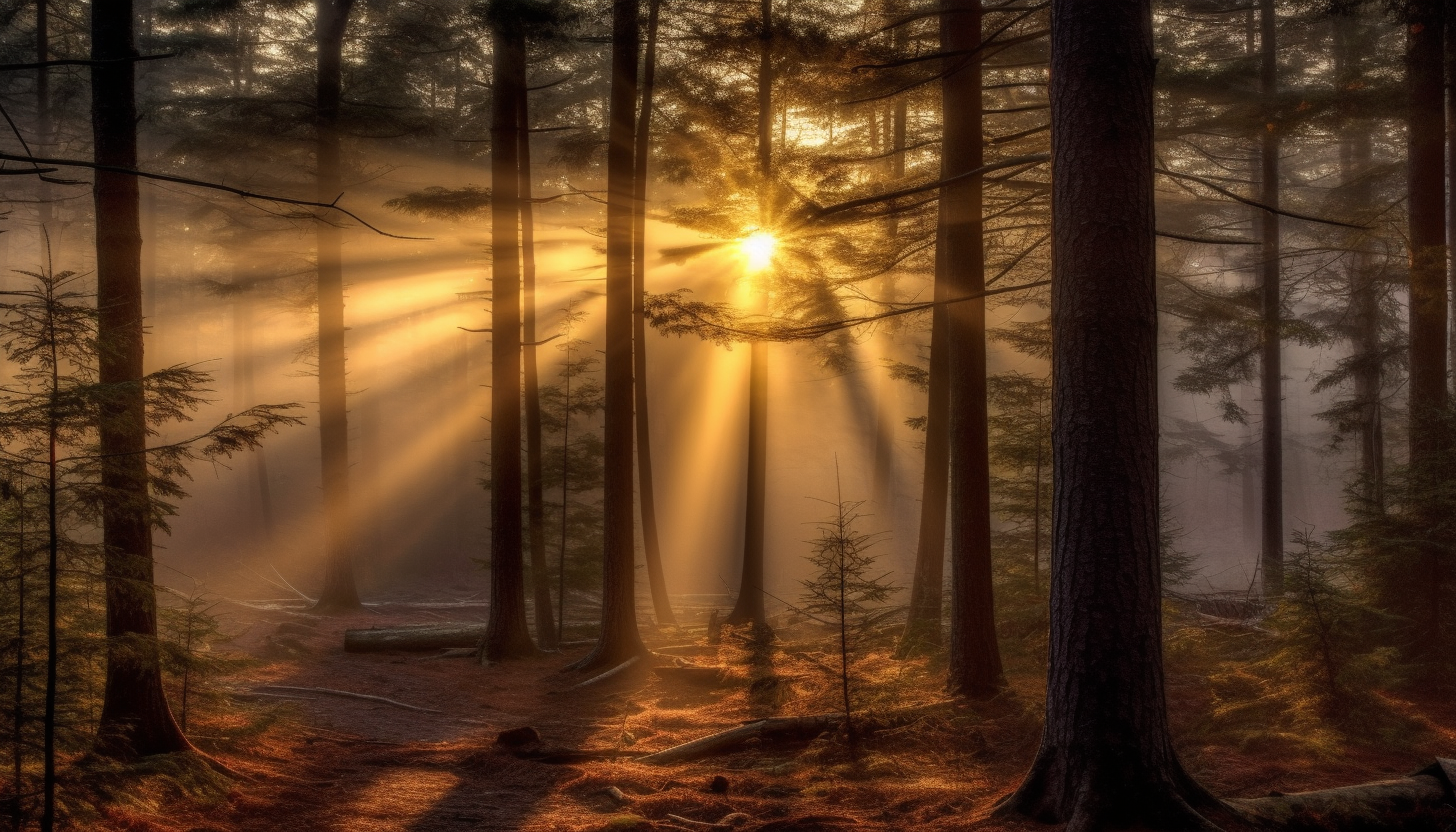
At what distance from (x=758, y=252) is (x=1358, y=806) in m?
12.3

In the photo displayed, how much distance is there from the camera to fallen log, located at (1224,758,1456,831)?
17.5 feet

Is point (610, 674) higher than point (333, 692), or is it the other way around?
point (333, 692)

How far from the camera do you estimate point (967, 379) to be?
9.64 meters

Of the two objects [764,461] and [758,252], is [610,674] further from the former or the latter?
[758,252]

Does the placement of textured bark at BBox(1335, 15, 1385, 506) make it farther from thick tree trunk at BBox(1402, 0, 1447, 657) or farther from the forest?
thick tree trunk at BBox(1402, 0, 1447, 657)

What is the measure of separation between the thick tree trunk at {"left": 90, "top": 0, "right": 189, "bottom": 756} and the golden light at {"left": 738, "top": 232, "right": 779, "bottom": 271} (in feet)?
27.4

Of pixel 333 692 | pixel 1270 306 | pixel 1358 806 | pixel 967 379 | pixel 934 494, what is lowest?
pixel 333 692

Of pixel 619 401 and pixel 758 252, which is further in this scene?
pixel 758 252

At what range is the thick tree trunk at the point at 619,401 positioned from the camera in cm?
1284

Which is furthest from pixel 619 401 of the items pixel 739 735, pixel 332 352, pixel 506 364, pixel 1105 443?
pixel 332 352

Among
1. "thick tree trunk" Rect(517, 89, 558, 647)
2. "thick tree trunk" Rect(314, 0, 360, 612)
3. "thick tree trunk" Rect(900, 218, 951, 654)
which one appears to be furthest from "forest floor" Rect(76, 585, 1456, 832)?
"thick tree trunk" Rect(314, 0, 360, 612)

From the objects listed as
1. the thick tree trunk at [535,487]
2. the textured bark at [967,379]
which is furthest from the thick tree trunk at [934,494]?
the thick tree trunk at [535,487]

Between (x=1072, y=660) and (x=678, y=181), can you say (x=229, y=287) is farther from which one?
(x=1072, y=660)

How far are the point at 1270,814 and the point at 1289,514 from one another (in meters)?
47.6
